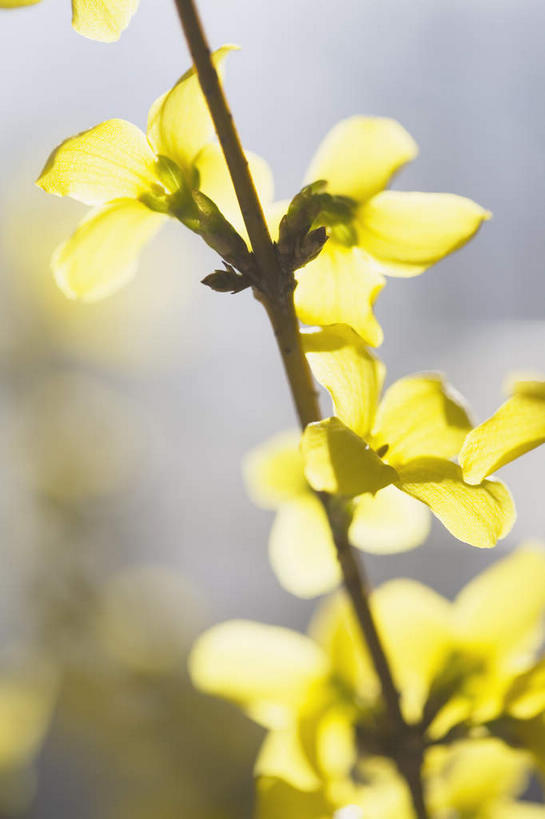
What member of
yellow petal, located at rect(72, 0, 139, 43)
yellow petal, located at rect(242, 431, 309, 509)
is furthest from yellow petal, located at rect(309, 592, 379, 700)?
yellow petal, located at rect(72, 0, 139, 43)

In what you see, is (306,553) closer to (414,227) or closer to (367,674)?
(367,674)

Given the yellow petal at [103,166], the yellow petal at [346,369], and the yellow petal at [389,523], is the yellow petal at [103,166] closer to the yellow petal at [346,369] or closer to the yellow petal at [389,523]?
the yellow petal at [346,369]

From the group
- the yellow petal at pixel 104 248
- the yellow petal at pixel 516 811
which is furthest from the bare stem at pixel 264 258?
the yellow petal at pixel 516 811

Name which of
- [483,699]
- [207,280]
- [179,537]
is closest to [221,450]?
[179,537]

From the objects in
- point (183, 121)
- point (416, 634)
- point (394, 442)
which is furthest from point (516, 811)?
point (183, 121)

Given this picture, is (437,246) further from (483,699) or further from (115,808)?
(115,808)

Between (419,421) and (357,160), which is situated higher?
(357,160)

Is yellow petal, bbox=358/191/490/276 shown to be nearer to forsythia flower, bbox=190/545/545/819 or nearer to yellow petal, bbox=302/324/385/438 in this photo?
yellow petal, bbox=302/324/385/438
